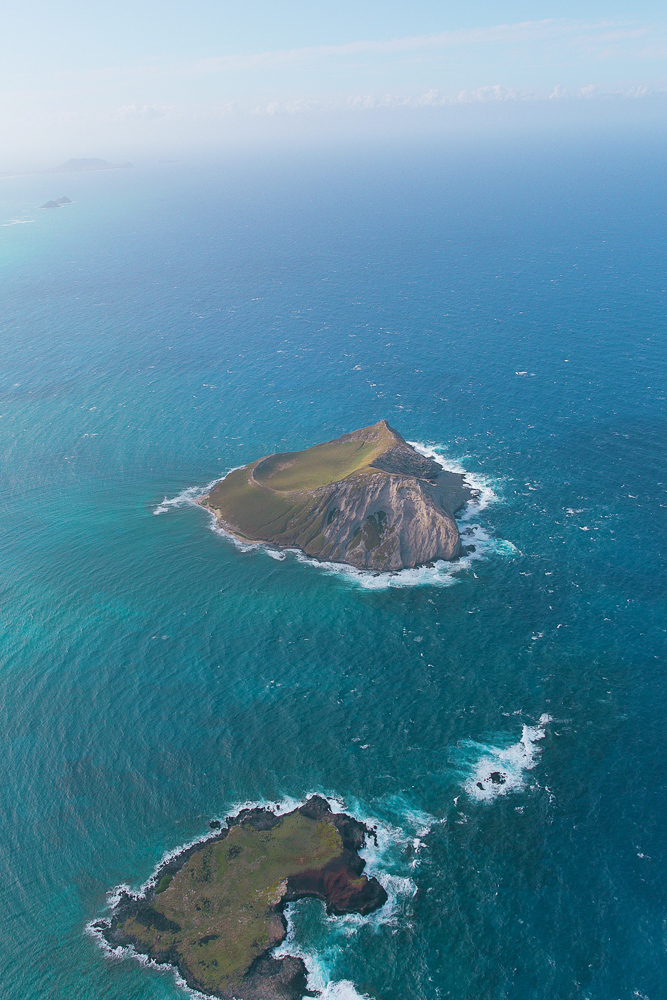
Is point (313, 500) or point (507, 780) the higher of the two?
point (313, 500)

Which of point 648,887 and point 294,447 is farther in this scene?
point 294,447

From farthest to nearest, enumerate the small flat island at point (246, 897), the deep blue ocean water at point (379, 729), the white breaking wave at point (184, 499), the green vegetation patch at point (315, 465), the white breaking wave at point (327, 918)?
the white breaking wave at point (184, 499)
the green vegetation patch at point (315, 465)
the deep blue ocean water at point (379, 729)
the small flat island at point (246, 897)
the white breaking wave at point (327, 918)

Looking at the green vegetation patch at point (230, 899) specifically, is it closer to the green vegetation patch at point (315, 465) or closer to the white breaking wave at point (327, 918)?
the white breaking wave at point (327, 918)

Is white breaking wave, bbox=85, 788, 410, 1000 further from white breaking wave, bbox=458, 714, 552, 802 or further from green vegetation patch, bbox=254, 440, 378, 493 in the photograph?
green vegetation patch, bbox=254, 440, 378, 493

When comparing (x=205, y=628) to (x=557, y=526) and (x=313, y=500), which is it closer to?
(x=313, y=500)

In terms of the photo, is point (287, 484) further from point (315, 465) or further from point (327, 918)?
point (327, 918)

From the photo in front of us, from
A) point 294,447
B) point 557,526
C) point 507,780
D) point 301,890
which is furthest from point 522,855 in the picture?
point 294,447

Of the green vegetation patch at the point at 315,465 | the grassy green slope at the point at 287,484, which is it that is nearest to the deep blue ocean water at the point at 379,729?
the grassy green slope at the point at 287,484

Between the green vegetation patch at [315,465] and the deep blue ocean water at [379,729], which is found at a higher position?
the green vegetation patch at [315,465]
